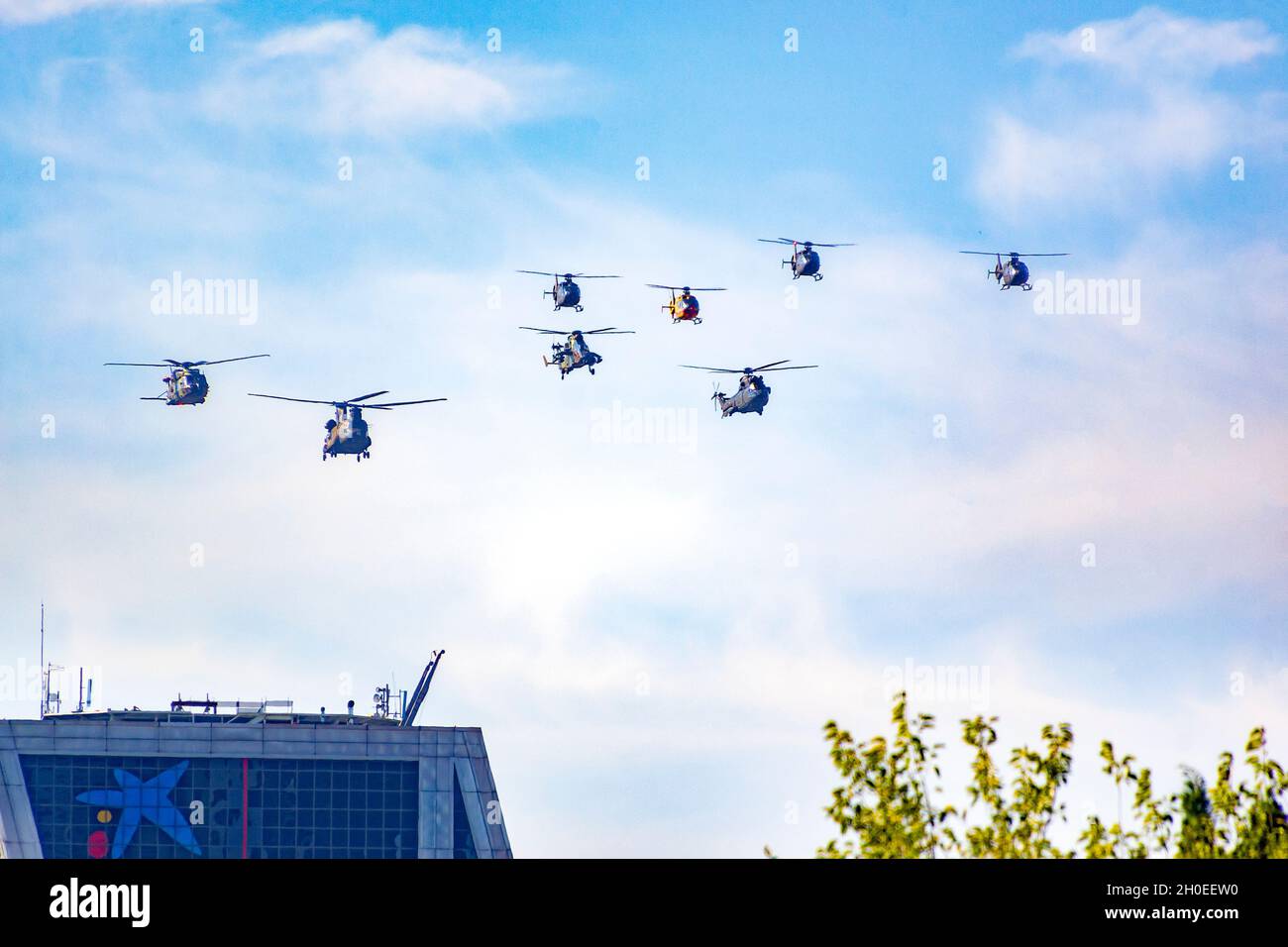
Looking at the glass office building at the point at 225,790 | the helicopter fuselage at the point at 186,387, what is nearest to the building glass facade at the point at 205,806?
the glass office building at the point at 225,790

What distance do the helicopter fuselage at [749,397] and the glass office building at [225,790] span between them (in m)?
67.2

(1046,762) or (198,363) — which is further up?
(198,363)

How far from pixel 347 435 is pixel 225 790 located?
64189 mm

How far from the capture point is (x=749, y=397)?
380 feet

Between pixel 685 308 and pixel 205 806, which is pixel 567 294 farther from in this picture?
pixel 205 806

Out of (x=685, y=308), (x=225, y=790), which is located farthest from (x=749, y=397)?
(x=225, y=790)

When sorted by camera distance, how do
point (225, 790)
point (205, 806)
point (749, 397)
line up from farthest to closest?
point (225, 790)
point (205, 806)
point (749, 397)

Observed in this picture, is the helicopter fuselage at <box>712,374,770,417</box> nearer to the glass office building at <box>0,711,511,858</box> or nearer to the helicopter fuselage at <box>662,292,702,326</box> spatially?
the helicopter fuselage at <box>662,292,702,326</box>

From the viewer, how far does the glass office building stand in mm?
167625
